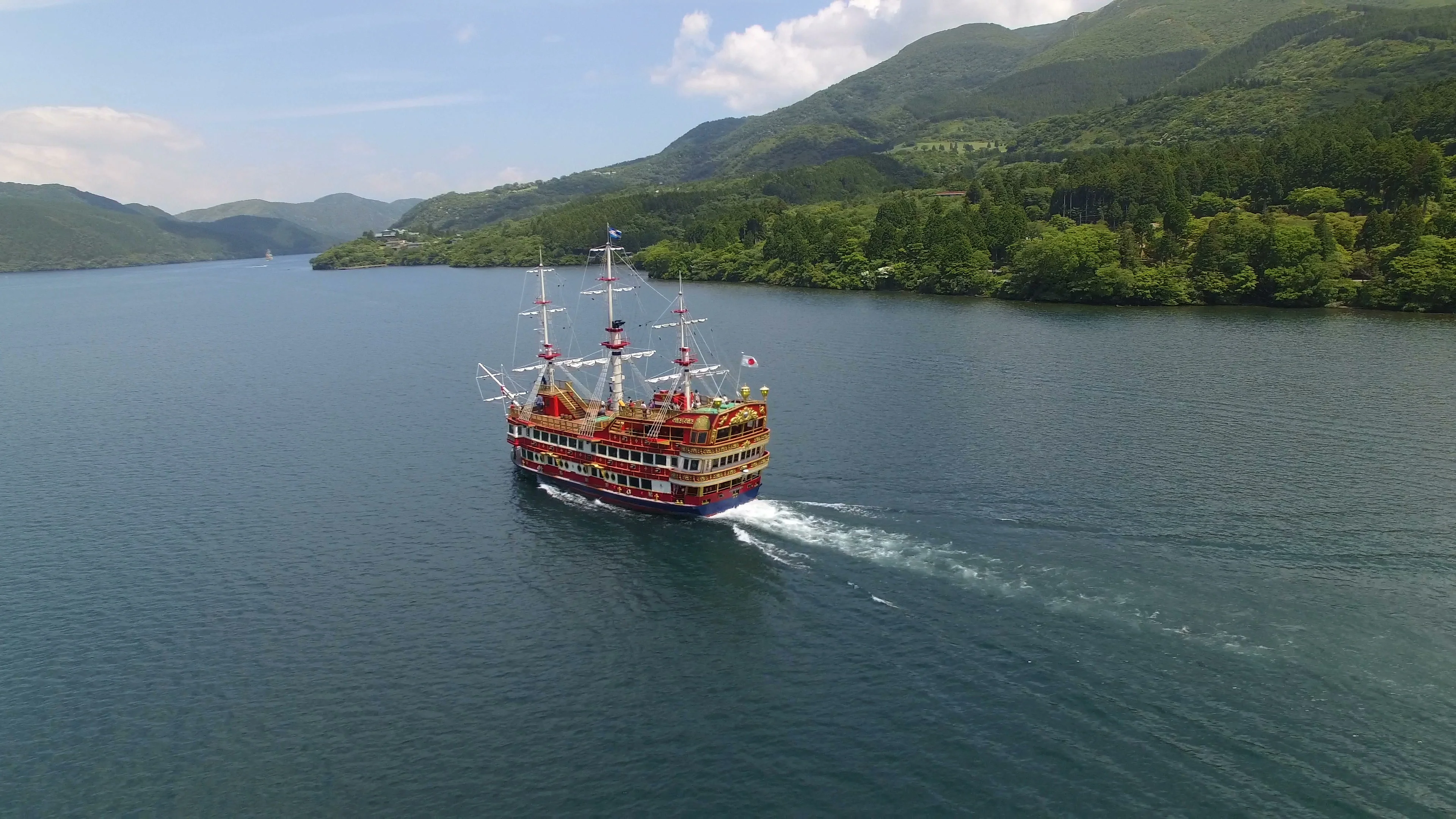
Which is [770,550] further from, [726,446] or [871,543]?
[726,446]

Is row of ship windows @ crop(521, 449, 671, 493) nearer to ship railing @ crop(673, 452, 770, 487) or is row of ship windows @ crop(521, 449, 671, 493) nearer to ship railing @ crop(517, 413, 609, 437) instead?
ship railing @ crop(673, 452, 770, 487)

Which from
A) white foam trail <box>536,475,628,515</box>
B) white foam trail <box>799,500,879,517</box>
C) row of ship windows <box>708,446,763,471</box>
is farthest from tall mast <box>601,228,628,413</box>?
white foam trail <box>799,500,879,517</box>

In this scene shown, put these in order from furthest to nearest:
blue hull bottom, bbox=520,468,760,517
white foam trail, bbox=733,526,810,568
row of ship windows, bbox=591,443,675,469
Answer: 1. row of ship windows, bbox=591,443,675,469
2. blue hull bottom, bbox=520,468,760,517
3. white foam trail, bbox=733,526,810,568

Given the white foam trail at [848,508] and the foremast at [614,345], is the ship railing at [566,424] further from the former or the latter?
the white foam trail at [848,508]

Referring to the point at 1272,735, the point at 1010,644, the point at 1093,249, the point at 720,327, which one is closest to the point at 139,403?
the point at 720,327

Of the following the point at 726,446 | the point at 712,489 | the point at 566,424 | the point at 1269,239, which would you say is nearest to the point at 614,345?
the point at 566,424
